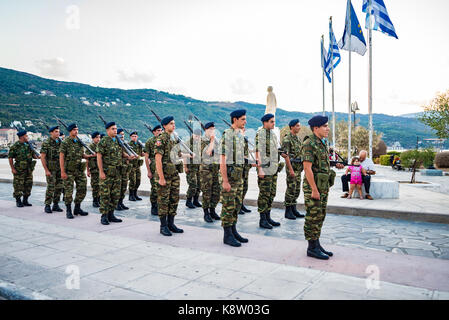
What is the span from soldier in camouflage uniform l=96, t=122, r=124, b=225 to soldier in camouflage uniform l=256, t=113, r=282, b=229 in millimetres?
2838

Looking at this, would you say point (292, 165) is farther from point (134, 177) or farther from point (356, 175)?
point (134, 177)

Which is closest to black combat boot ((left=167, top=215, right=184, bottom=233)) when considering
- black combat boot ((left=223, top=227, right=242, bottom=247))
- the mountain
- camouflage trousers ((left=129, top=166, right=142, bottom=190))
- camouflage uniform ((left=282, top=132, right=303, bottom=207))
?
black combat boot ((left=223, top=227, right=242, bottom=247))

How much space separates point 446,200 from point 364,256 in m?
5.55

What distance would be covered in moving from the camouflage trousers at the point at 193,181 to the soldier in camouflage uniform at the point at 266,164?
8.35ft

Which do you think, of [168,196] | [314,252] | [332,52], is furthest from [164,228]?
[332,52]

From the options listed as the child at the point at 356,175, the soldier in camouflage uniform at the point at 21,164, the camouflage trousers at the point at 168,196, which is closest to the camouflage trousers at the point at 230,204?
the camouflage trousers at the point at 168,196

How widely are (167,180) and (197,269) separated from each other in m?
2.05

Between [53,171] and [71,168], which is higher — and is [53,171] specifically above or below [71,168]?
below

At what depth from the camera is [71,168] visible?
7.46 metres

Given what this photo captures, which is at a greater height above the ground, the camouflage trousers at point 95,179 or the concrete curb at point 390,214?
the camouflage trousers at point 95,179

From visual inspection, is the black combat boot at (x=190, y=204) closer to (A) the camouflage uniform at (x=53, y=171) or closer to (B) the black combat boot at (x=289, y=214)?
(B) the black combat boot at (x=289, y=214)

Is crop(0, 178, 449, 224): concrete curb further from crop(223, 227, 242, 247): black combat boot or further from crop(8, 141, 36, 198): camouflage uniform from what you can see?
crop(8, 141, 36, 198): camouflage uniform

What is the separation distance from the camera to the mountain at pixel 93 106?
7562cm
